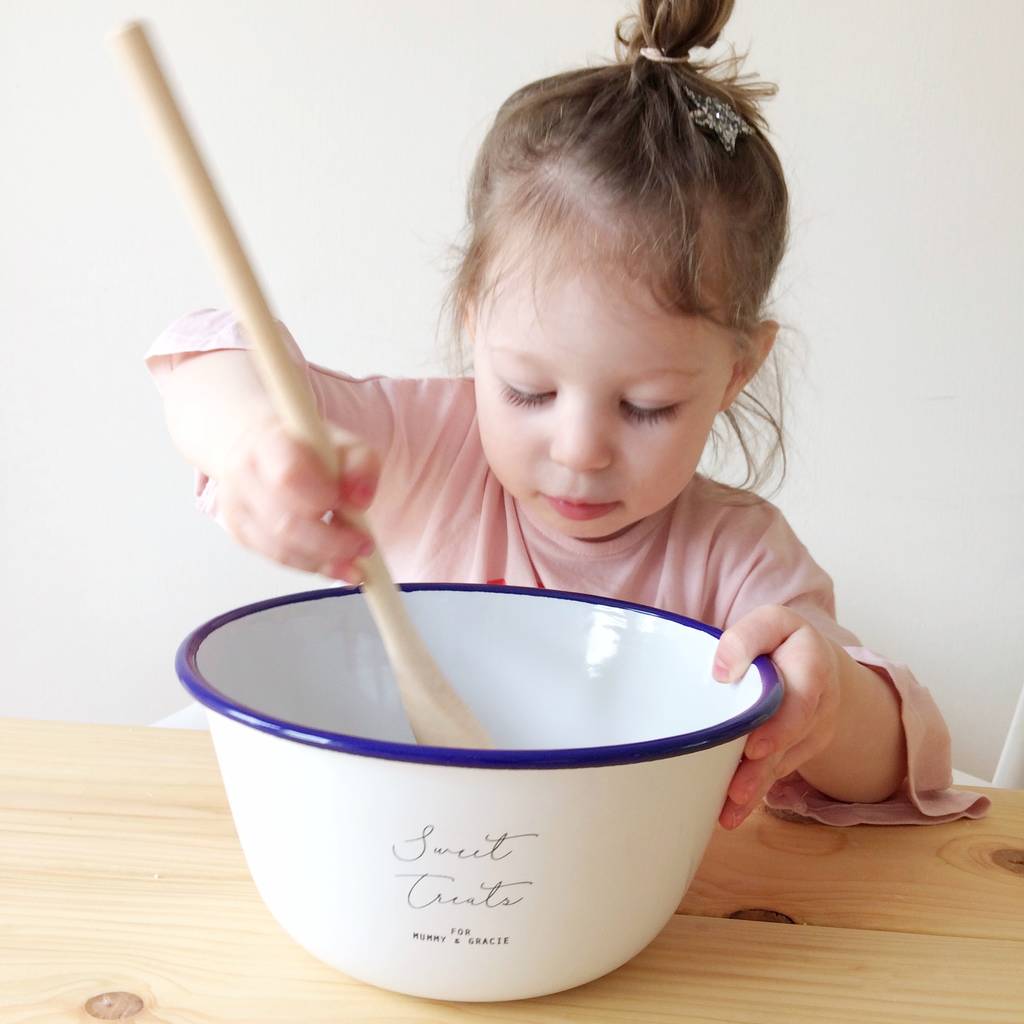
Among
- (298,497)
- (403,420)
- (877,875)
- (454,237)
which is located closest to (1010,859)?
(877,875)

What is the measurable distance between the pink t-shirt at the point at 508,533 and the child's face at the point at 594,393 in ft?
0.29

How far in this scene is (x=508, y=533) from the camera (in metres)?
0.88

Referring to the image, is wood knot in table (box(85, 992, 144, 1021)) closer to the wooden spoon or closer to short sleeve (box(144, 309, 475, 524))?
the wooden spoon

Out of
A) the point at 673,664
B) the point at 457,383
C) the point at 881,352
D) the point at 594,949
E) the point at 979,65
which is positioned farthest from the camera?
the point at 881,352

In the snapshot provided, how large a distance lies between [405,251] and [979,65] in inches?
27.0

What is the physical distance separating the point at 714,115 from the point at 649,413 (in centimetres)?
19

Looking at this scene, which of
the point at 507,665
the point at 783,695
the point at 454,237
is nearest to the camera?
the point at 783,695

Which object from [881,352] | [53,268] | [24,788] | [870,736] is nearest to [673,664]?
[870,736]

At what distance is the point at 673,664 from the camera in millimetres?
563

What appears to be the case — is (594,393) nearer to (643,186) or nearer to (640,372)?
(640,372)

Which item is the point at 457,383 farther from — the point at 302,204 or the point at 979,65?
the point at 979,65

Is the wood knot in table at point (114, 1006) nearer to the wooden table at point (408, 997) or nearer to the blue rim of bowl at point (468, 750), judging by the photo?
the wooden table at point (408, 997)

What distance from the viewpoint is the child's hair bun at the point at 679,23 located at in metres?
0.75

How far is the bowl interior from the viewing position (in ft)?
1.77
